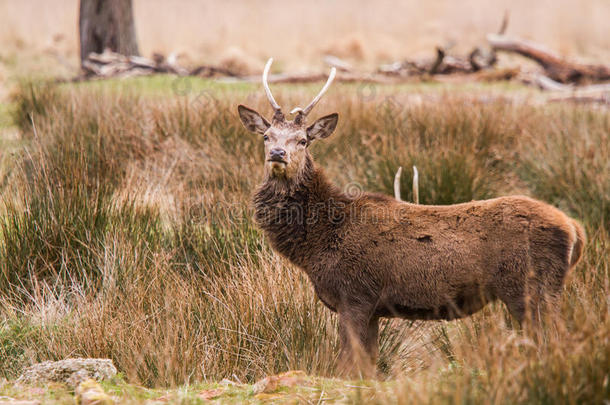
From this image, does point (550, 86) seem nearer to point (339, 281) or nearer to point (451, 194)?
point (451, 194)

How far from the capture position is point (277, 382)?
372cm

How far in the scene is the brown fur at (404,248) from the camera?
4.06m

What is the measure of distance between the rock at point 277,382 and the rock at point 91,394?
0.77 metres

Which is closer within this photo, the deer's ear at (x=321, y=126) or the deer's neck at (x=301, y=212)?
the deer's neck at (x=301, y=212)

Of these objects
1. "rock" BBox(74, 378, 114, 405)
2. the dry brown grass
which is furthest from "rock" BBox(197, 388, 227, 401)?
the dry brown grass

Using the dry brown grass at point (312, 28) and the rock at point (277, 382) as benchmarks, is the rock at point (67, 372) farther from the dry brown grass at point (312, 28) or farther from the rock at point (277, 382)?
the dry brown grass at point (312, 28)

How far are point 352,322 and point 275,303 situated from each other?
0.81 metres

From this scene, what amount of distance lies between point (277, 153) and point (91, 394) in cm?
193

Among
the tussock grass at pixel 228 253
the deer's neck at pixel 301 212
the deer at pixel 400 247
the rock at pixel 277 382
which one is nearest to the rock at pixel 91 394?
the tussock grass at pixel 228 253

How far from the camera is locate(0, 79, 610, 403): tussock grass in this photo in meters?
3.57

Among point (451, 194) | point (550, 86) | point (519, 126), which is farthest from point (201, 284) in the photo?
point (550, 86)

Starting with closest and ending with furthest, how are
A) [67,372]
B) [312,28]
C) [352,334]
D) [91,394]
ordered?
[91,394] < [67,372] < [352,334] < [312,28]

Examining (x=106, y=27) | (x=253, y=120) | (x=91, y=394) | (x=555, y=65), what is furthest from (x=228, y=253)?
(x=555, y=65)

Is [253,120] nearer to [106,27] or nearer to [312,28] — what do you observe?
[106,27]
